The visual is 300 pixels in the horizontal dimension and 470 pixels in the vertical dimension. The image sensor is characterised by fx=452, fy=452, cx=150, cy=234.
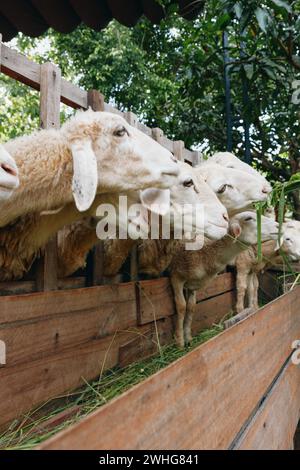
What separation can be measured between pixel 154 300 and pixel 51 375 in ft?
4.00

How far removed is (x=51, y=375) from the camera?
196cm

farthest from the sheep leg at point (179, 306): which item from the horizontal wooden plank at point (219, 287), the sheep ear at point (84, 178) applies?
the sheep ear at point (84, 178)

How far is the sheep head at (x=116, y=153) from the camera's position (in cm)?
195

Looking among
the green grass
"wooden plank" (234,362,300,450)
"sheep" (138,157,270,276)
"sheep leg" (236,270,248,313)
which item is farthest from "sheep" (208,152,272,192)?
"wooden plank" (234,362,300,450)

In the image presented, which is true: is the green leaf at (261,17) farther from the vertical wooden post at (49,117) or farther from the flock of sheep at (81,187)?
the vertical wooden post at (49,117)

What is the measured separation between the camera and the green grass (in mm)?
1652

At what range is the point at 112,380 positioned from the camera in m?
2.32

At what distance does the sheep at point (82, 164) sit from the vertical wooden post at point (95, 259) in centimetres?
51

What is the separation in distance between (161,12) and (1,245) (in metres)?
2.27

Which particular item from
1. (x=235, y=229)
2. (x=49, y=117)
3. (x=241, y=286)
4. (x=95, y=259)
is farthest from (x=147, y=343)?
(x=241, y=286)

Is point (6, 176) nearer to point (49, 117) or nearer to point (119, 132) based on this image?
point (119, 132)

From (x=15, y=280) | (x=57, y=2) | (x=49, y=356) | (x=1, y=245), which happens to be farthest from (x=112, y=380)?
A: (x=57, y=2)

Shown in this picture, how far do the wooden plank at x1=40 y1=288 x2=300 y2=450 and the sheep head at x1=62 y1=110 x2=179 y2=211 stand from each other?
837 millimetres
